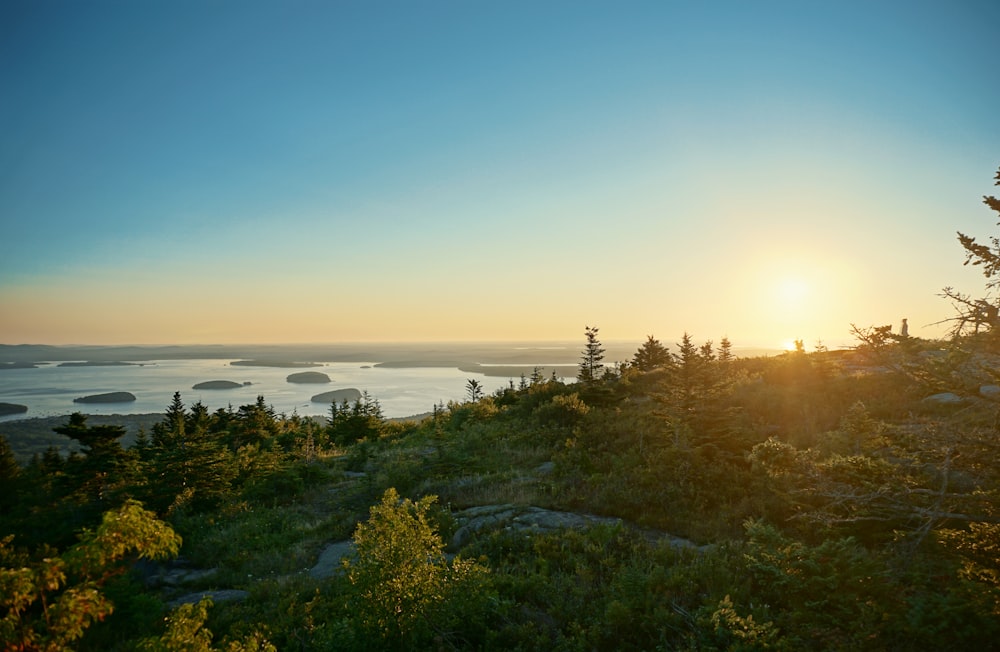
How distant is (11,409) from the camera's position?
317 feet

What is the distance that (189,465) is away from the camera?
15.7m

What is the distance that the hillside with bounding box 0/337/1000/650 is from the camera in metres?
6.14

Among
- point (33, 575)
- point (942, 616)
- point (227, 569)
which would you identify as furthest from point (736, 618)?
point (227, 569)

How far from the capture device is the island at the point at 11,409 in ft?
309

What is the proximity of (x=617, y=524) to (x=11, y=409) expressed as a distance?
140 m

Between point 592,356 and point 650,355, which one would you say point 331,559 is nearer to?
point 592,356

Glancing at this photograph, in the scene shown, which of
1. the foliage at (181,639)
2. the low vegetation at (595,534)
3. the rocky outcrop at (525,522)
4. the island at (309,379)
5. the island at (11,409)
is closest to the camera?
the foliage at (181,639)

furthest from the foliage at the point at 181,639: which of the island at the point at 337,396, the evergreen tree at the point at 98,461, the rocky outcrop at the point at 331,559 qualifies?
the island at the point at 337,396

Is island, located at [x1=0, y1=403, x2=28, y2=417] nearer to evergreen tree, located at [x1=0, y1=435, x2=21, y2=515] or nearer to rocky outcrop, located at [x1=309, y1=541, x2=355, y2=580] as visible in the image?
evergreen tree, located at [x1=0, y1=435, x2=21, y2=515]

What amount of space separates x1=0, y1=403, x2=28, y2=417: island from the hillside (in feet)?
361

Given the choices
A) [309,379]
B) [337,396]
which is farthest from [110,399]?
[309,379]

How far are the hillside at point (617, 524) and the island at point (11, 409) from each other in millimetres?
109912

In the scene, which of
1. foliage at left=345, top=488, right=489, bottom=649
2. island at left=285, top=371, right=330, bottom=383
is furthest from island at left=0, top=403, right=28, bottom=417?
foliage at left=345, top=488, right=489, bottom=649

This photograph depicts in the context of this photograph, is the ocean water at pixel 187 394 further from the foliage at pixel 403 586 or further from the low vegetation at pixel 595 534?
the foliage at pixel 403 586
